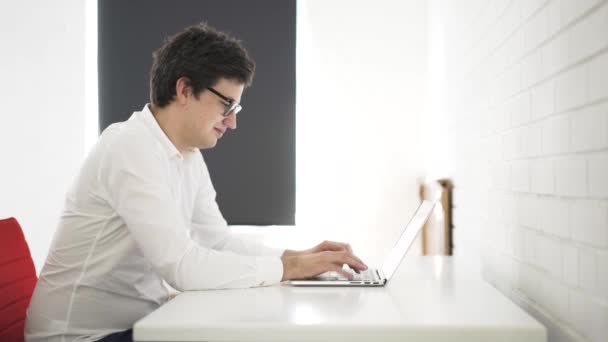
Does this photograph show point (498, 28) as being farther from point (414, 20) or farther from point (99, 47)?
point (99, 47)

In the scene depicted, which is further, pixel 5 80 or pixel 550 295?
pixel 5 80

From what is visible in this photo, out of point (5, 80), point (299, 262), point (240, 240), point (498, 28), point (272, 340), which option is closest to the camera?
point (272, 340)

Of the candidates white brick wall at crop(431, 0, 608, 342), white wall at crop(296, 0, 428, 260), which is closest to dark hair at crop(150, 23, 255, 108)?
white brick wall at crop(431, 0, 608, 342)

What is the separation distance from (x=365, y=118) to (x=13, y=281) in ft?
8.48

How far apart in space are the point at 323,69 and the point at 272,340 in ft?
9.69

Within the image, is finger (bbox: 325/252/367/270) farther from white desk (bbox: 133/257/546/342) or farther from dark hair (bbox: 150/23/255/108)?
dark hair (bbox: 150/23/255/108)

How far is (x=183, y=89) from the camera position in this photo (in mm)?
1807

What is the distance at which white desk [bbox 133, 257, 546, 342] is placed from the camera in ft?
3.71

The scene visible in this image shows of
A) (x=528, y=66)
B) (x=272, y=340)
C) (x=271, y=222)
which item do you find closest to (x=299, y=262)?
(x=272, y=340)

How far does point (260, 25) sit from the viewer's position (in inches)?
160

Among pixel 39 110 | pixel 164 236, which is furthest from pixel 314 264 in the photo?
pixel 39 110

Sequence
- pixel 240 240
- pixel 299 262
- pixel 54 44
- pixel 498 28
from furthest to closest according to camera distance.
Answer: pixel 54 44
pixel 240 240
pixel 498 28
pixel 299 262

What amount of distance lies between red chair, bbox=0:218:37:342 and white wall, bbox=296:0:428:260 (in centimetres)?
231

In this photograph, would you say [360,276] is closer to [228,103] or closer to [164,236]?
[164,236]
